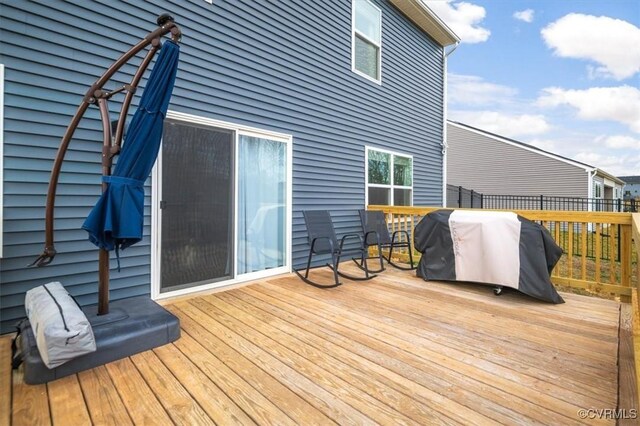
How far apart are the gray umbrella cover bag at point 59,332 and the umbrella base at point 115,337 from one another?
0.11 meters

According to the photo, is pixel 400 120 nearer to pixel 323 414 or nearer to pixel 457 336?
pixel 457 336

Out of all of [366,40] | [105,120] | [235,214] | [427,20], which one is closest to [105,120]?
[105,120]

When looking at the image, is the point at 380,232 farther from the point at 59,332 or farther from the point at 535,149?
the point at 535,149

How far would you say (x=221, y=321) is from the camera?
2.63m

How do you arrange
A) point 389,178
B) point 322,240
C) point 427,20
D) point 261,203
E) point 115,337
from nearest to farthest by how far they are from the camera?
1. point 115,337
2. point 261,203
3. point 322,240
4. point 389,178
5. point 427,20

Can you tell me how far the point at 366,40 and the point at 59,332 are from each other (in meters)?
5.85

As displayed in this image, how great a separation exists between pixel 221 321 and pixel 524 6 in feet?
32.9

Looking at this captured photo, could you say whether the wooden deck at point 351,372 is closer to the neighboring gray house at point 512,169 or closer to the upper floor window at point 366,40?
the upper floor window at point 366,40

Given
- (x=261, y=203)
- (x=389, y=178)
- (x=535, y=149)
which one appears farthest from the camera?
(x=535, y=149)

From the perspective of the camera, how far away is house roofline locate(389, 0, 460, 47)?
6012 mm

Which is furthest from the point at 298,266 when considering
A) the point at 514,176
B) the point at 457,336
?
the point at 514,176

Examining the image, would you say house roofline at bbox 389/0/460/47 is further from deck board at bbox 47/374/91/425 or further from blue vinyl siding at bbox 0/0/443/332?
deck board at bbox 47/374/91/425

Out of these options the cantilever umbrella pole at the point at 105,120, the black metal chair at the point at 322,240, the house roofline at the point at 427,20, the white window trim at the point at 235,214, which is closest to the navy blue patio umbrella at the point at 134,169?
the cantilever umbrella pole at the point at 105,120

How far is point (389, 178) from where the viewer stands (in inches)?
239
